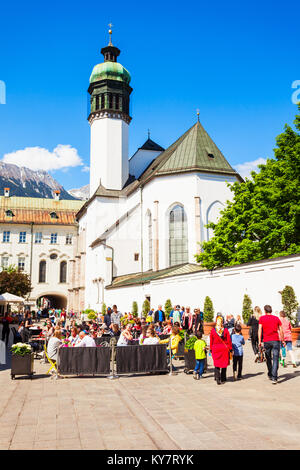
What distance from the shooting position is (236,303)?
22.7 m

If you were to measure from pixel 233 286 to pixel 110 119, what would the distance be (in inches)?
1547

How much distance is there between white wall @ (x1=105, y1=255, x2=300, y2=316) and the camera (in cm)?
1925

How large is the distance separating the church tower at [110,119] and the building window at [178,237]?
19784 millimetres

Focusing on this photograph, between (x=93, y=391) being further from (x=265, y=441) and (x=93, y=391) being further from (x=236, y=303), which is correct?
(x=236, y=303)

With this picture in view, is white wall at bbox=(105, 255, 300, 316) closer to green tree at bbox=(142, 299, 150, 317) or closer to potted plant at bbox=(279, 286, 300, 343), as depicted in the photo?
potted plant at bbox=(279, 286, 300, 343)

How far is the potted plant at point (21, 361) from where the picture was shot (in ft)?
38.5

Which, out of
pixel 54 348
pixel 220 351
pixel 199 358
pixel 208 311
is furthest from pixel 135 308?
pixel 220 351

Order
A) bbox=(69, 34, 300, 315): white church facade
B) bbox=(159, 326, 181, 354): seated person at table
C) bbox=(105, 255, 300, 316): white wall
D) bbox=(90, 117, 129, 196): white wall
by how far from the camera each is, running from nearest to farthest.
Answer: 1. bbox=(159, 326, 181, 354): seated person at table
2. bbox=(105, 255, 300, 316): white wall
3. bbox=(69, 34, 300, 315): white church facade
4. bbox=(90, 117, 129, 196): white wall

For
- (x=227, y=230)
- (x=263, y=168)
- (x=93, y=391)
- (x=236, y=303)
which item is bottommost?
(x=93, y=391)

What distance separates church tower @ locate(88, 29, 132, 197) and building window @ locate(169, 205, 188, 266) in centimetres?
1978

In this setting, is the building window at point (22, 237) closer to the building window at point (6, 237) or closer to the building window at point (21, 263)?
the building window at point (6, 237)

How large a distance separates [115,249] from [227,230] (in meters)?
20.5

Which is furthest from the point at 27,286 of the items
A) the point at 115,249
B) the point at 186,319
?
the point at 186,319

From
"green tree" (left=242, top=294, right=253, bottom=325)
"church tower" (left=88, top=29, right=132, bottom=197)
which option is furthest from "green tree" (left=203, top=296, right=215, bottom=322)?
"church tower" (left=88, top=29, right=132, bottom=197)
